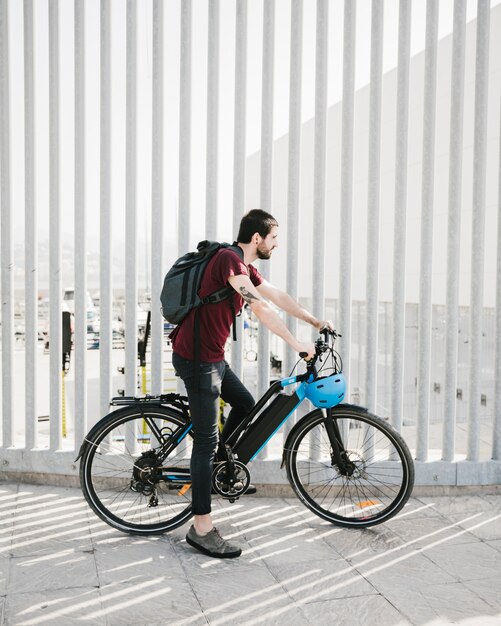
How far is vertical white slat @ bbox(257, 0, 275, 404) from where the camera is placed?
402cm

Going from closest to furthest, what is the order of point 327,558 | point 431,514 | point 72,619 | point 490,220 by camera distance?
1. point 72,619
2. point 327,558
3. point 431,514
4. point 490,220

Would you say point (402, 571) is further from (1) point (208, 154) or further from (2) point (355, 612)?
(1) point (208, 154)

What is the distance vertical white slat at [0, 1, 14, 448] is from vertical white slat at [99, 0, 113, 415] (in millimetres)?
592

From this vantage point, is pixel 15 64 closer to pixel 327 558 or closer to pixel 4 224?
pixel 4 224

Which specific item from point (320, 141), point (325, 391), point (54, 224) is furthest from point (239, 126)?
point (325, 391)

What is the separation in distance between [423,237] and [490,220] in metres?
16.0

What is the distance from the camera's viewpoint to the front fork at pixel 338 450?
3.56 m

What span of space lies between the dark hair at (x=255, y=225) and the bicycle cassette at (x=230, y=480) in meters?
1.18

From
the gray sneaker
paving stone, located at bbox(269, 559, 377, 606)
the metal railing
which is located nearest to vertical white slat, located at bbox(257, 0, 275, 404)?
the metal railing

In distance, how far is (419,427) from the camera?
4.12 meters

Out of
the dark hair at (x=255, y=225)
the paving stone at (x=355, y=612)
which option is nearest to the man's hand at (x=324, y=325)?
the dark hair at (x=255, y=225)

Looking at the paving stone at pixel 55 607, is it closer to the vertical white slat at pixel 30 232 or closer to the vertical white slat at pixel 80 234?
the vertical white slat at pixel 80 234

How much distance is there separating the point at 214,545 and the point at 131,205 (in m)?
2.07

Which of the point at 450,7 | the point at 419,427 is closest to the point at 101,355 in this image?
the point at 419,427
